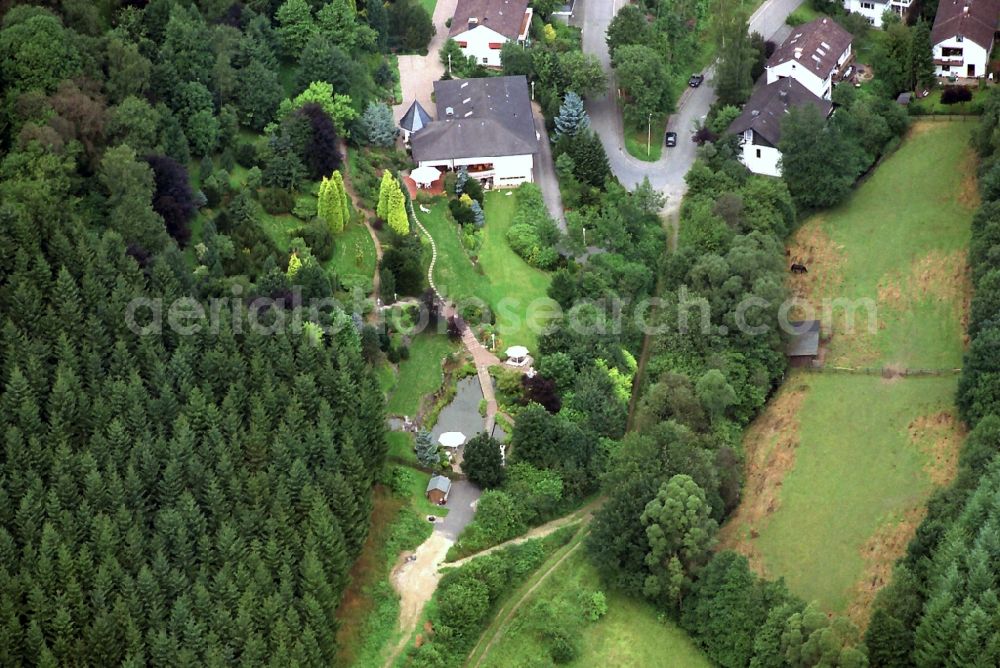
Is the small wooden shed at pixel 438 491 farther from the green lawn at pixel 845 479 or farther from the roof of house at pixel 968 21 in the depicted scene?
the roof of house at pixel 968 21

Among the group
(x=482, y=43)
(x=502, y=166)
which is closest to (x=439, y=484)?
(x=502, y=166)

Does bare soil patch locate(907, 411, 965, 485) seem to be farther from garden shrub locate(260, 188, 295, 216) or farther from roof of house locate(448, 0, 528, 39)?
roof of house locate(448, 0, 528, 39)

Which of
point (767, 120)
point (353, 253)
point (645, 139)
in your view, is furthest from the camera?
point (645, 139)

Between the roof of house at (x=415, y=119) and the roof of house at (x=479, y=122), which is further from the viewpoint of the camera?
the roof of house at (x=415, y=119)

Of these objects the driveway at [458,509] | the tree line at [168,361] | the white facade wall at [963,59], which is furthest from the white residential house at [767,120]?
the driveway at [458,509]

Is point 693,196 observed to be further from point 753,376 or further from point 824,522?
point 824,522

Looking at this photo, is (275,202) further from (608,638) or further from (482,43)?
(608,638)
